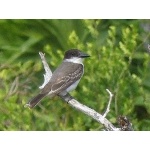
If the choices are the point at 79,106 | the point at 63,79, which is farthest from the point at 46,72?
the point at 79,106

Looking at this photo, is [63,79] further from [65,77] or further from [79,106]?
[79,106]

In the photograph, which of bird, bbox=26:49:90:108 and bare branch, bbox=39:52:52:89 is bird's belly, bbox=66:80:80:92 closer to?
bird, bbox=26:49:90:108

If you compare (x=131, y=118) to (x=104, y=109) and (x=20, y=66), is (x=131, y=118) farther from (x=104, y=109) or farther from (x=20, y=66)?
(x=20, y=66)

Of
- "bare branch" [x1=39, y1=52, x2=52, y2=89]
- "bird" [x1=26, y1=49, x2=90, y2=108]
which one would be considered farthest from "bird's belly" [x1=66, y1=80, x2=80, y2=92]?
"bare branch" [x1=39, y1=52, x2=52, y2=89]

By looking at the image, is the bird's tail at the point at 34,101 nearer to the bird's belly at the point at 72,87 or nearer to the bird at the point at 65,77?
the bird at the point at 65,77

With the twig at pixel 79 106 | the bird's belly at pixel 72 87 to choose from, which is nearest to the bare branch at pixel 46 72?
the twig at pixel 79 106

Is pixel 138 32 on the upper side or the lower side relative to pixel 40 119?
upper
